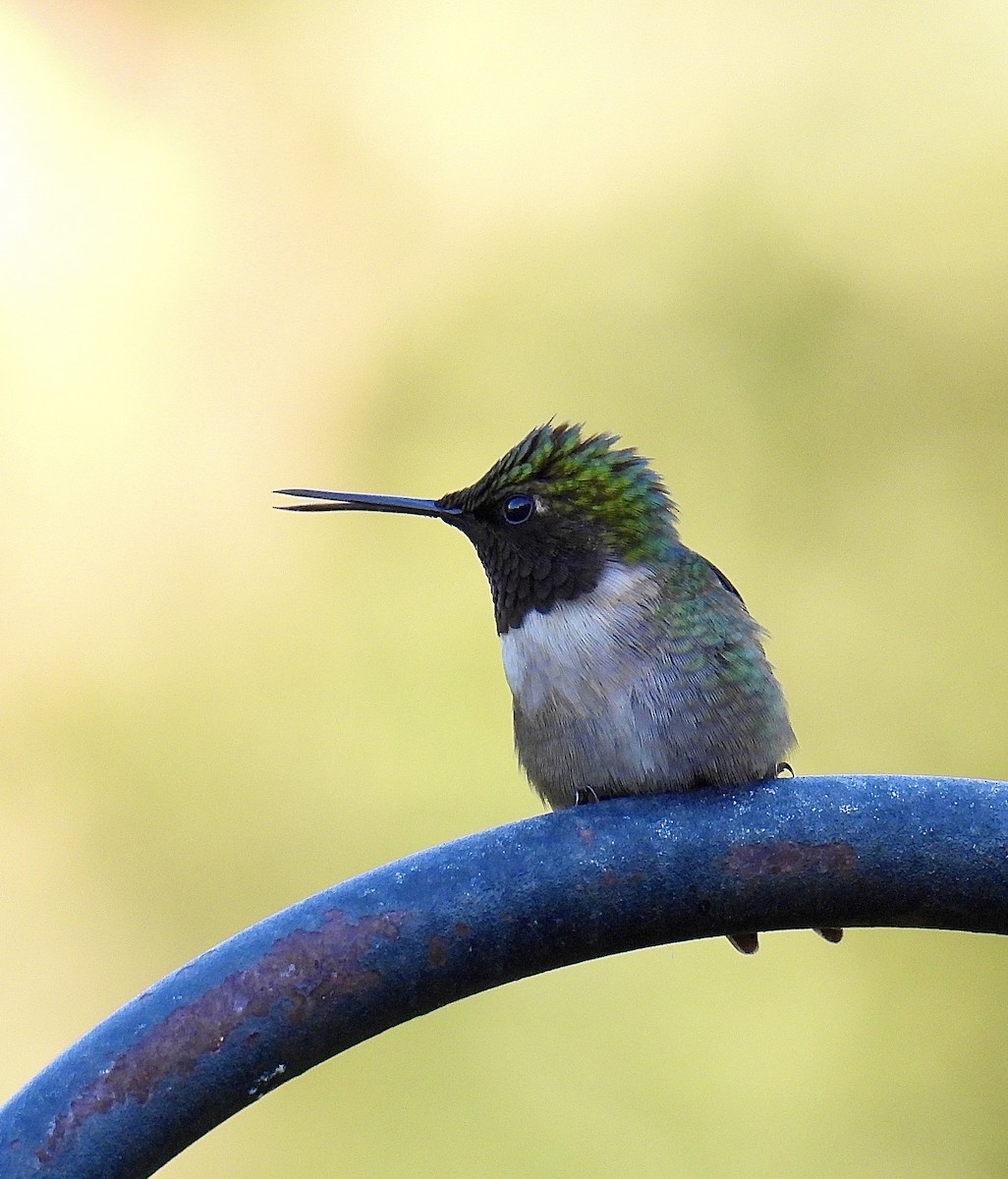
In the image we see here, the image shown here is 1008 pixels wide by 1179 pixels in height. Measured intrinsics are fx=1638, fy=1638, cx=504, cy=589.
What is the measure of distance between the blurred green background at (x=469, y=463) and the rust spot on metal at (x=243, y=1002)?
3565 millimetres

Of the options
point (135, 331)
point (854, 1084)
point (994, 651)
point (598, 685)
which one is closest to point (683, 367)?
point (994, 651)

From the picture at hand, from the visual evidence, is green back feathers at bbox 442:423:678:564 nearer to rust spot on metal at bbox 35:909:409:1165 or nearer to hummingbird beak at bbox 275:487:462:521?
hummingbird beak at bbox 275:487:462:521

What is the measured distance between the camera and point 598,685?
2891 mm

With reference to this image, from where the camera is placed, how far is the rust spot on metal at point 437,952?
1944 mm

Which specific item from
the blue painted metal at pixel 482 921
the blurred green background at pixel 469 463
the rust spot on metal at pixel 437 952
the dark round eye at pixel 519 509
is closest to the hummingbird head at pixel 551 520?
→ the dark round eye at pixel 519 509

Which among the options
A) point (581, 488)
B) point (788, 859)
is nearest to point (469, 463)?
point (581, 488)

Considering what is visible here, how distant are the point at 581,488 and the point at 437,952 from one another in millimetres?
1384

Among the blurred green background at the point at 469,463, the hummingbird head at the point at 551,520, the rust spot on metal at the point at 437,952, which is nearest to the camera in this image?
the rust spot on metal at the point at 437,952

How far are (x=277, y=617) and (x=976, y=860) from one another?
4373mm

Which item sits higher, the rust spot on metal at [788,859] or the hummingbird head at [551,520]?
the hummingbird head at [551,520]

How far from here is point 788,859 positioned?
2.05 meters

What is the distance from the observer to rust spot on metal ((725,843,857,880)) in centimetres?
202

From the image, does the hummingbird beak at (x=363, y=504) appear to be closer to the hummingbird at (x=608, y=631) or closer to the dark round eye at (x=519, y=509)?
the hummingbird at (x=608, y=631)

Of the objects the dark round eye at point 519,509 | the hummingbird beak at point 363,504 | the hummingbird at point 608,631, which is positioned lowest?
the hummingbird at point 608,631
